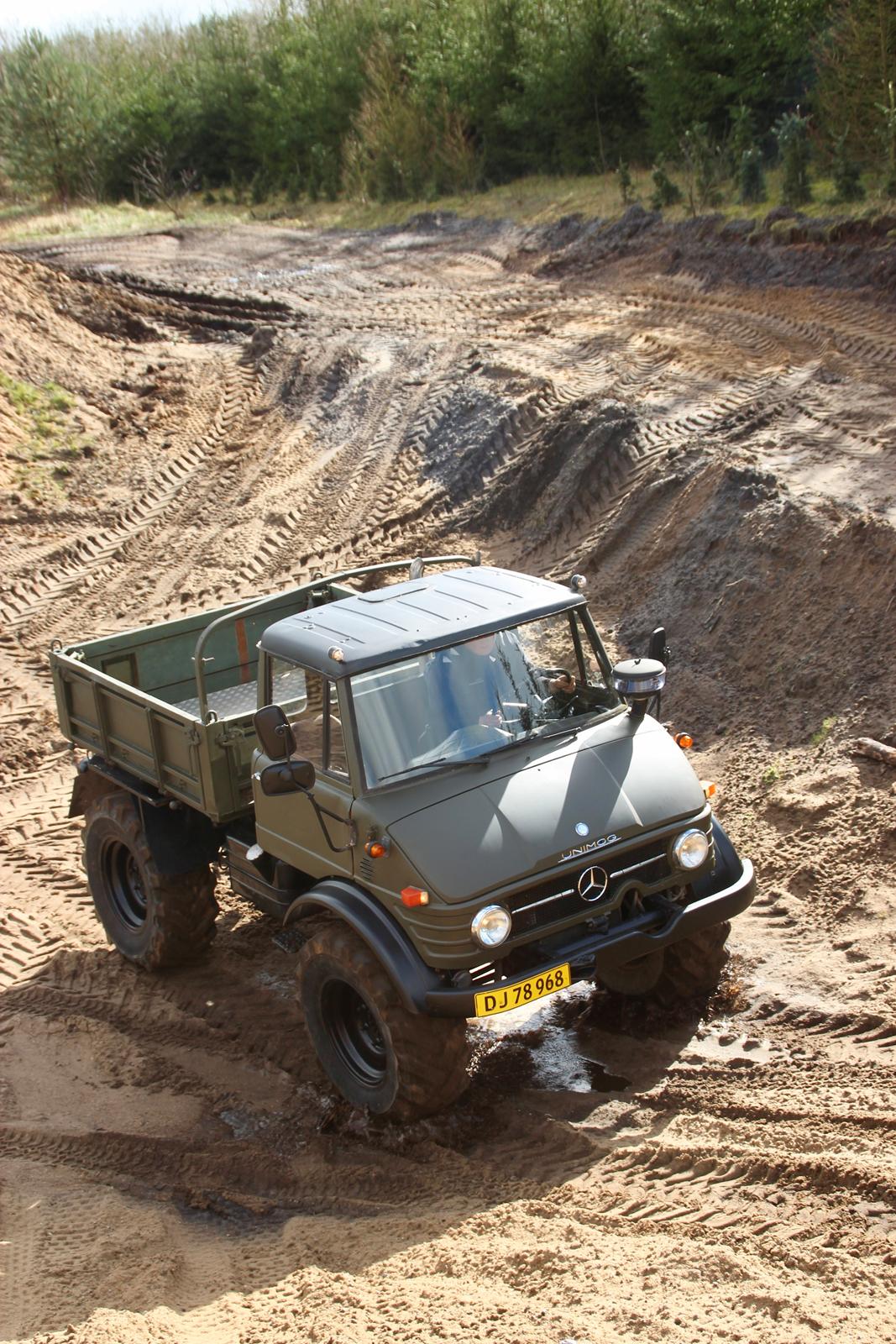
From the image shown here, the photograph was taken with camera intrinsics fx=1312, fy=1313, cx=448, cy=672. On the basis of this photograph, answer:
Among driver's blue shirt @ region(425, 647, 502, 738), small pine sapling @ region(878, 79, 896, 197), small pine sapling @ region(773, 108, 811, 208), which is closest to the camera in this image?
driver's blue shirt @ region(425, 647, 502, 738)

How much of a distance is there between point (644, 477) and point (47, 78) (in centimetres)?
2967

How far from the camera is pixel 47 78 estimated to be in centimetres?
3497

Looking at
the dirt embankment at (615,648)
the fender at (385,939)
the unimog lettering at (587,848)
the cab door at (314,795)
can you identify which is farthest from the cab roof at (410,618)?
the dirt embankment at (615,648)

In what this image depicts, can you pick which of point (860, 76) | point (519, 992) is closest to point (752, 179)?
point (860, 76)

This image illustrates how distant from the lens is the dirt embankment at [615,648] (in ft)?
15.6

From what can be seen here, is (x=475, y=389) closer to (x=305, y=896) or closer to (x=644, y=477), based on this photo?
(x=644, y=477)

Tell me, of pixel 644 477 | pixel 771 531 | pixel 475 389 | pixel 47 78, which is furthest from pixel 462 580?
pixel 47 78

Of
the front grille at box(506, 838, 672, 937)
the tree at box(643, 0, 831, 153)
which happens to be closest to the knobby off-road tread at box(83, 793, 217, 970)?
the front grille at box(506, 838, 672, 937)

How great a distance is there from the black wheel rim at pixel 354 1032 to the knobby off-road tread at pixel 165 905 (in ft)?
5.17

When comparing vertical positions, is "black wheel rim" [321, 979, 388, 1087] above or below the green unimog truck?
below

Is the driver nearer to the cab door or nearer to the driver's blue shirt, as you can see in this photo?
the driver's blue shirt

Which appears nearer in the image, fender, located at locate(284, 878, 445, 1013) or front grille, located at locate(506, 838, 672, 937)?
fender, located at locate(284, 878, 445, 1013)

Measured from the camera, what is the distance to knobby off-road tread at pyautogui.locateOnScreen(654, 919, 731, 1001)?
608 centimetres

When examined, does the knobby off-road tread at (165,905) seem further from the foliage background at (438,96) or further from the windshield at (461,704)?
the foliage background at (438,96)
